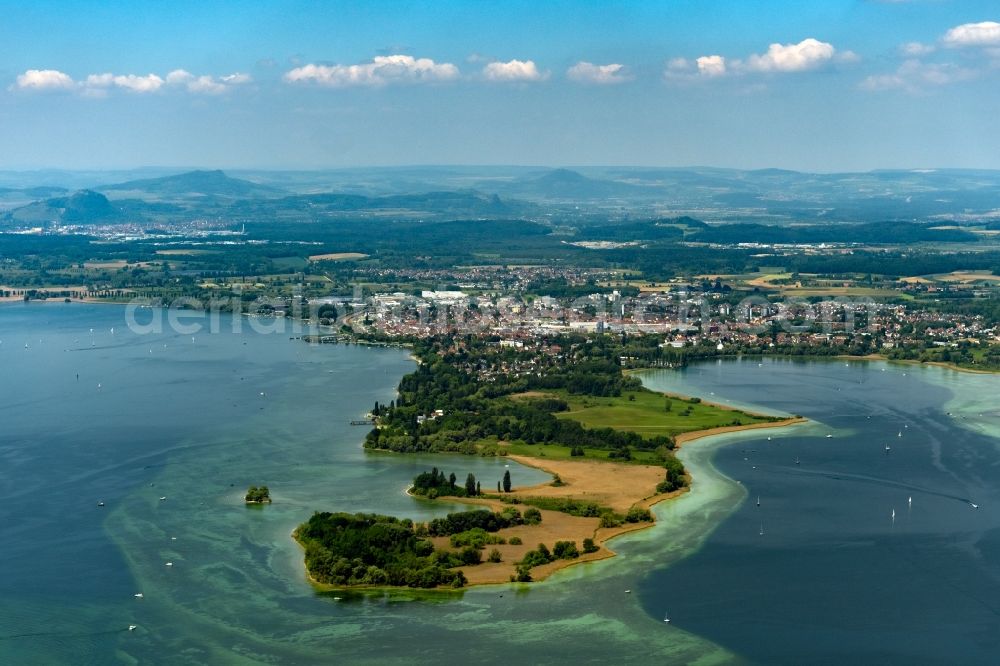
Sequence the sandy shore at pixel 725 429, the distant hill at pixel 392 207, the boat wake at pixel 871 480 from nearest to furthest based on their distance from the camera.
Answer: the boat wake at pixel 871 480 → the sandy shore at pixel 725 429 → the distant hill at pixel 392 207

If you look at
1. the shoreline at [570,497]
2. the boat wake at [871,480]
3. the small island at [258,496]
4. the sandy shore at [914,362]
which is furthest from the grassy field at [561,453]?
the sandy shore at [914,362]

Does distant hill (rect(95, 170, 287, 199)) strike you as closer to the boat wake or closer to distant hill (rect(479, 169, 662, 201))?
distant hill (rect(479, 169, 662, 201))

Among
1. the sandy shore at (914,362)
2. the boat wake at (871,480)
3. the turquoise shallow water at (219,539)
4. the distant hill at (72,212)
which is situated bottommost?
the turquoise shallow water at (219,539)

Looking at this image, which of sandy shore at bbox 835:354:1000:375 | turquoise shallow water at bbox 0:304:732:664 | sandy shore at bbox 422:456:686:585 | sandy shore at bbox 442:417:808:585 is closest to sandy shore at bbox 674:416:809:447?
sandy shore at bbox 442:417:808:585

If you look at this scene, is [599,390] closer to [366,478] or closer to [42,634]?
[366,478]

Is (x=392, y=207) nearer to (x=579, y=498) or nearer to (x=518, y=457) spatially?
(x=518, y=457)

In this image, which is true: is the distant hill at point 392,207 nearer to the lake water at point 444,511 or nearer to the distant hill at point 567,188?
the distant hill at point 567,188
